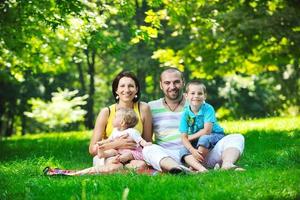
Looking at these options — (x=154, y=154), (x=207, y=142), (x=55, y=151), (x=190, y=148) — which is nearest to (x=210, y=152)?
(x=207, y=142)

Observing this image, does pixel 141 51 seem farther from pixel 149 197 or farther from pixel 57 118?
pixel 149 197

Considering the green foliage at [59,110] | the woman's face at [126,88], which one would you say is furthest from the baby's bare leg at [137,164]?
the green foliage at [59,110]

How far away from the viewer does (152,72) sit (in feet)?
104

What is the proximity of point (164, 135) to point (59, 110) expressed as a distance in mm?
33909

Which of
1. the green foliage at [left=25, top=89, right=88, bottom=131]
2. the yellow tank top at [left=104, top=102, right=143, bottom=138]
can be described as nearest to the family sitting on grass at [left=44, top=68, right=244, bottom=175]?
the yellow tank top at [left=104, top=102, right=143, bottom=138]

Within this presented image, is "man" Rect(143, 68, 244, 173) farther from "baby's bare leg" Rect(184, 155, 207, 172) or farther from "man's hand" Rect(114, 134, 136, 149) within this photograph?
"man's hand" Rect(114, 134, 136, 149)

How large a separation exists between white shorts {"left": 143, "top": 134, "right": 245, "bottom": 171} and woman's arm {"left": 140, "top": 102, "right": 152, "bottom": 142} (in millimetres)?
719

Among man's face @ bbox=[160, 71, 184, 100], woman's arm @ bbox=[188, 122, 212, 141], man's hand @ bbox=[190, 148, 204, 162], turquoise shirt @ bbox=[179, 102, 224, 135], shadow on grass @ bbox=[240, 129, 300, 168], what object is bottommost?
shadow on grass @ bbox=[240, 129, 300, 168]

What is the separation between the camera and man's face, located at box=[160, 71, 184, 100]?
28.4ft

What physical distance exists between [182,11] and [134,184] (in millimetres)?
9162

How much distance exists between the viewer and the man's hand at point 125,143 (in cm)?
839

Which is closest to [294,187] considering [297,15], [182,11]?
[182,11]

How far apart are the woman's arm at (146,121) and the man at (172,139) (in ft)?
0.46

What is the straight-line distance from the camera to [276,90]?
39.7m
